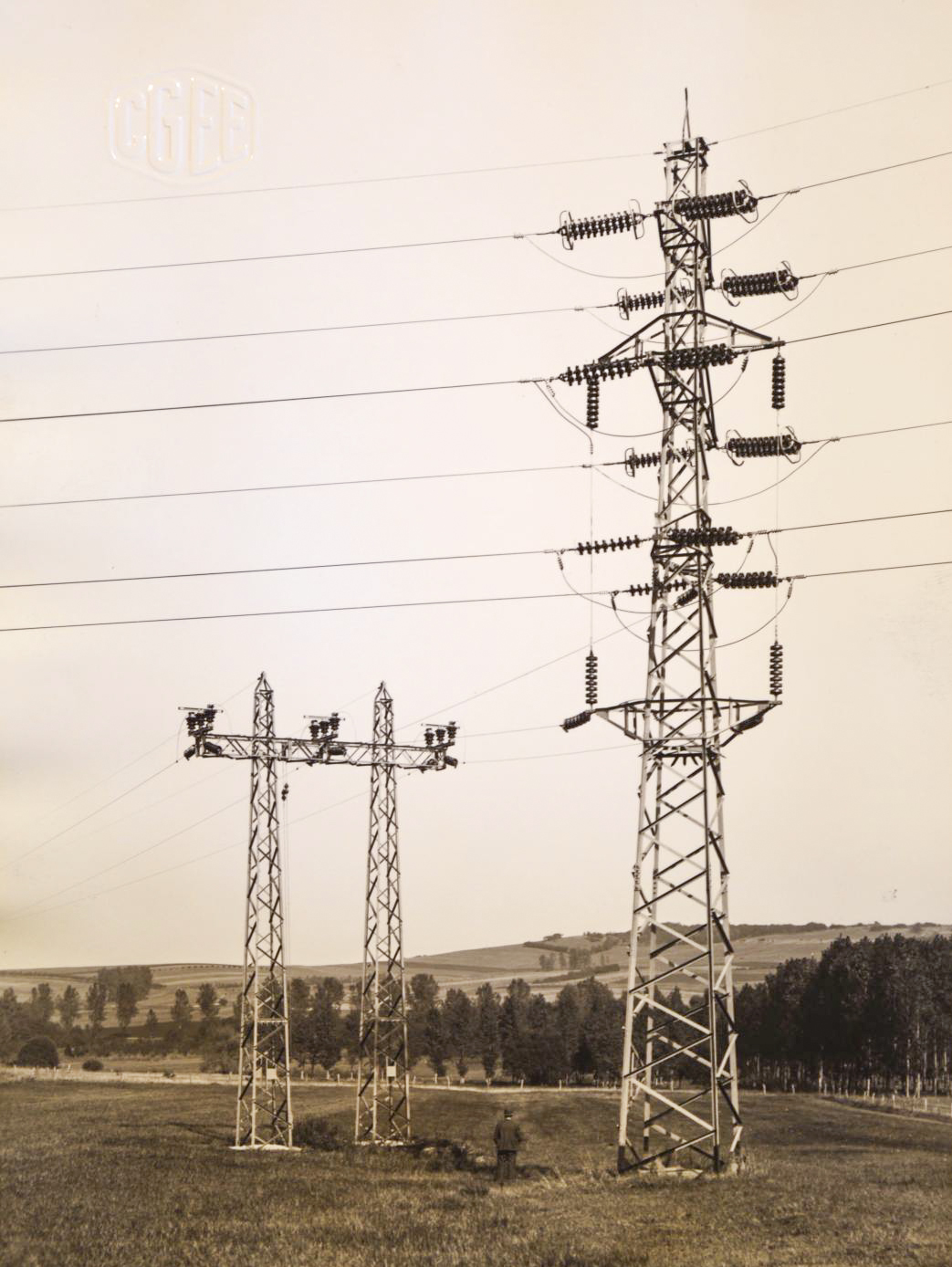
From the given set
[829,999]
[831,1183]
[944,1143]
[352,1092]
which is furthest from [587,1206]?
[829,999]

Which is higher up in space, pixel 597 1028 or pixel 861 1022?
pixel 861 1022

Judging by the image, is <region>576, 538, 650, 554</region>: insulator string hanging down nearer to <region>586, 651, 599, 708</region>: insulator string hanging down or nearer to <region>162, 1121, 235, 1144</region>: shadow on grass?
<region>586, 651, 599, 708</region>: insulator string hanging down

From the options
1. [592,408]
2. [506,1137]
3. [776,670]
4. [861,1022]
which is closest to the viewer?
[776,670]

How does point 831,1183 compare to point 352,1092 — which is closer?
point 831,1183

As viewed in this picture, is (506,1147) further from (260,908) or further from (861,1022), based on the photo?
(861,1022)

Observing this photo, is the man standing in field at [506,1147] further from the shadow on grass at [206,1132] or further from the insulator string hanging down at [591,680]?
the shadow on grass at [206,1132]

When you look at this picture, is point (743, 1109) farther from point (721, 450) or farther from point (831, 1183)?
point (721, 450)

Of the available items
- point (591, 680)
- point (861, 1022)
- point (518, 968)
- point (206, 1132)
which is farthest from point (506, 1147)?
point (518, 968)
